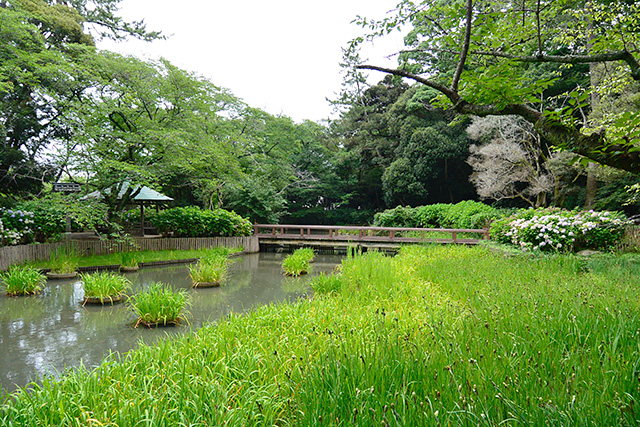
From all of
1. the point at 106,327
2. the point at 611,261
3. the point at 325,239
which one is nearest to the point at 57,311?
the point at 106,327

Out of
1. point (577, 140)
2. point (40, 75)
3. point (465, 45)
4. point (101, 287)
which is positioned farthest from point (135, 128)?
point (577, 140)

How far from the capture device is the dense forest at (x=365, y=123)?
256 centimetres

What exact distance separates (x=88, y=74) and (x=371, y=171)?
1825 centimetres

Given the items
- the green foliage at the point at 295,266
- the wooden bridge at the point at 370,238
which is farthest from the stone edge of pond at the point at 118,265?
Answer: the wooden bridge at the point at 370,238

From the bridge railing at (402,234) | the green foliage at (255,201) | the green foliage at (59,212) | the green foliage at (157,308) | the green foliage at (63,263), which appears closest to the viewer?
the green foliage at (157,308)

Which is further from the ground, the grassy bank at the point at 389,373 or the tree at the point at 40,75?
the tree at the point at 40,75

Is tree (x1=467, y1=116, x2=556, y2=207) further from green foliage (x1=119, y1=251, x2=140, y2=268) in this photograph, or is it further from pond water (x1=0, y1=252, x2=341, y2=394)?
green foliage (x1=119, y1=251, x2=140, y2=268)

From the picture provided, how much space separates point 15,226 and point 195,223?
5576 mm

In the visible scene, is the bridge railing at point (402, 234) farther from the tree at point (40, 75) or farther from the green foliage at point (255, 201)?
the tree at point (40, 75)

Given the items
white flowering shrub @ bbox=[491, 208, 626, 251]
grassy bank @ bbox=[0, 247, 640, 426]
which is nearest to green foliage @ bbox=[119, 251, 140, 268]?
grassy bank @ bbox=[0, 247, 640, 426]

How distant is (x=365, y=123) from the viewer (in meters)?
24.0

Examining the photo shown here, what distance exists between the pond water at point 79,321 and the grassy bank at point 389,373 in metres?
0.77

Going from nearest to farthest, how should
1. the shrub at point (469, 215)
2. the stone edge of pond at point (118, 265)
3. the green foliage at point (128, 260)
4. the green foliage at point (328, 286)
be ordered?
→ the green foliage at point (328, 286), the stone edge of pond at point (118, 265), the green foliage at point (128, 260), the shrub at point (469, 215)

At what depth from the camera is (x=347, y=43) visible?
12.0 ft
